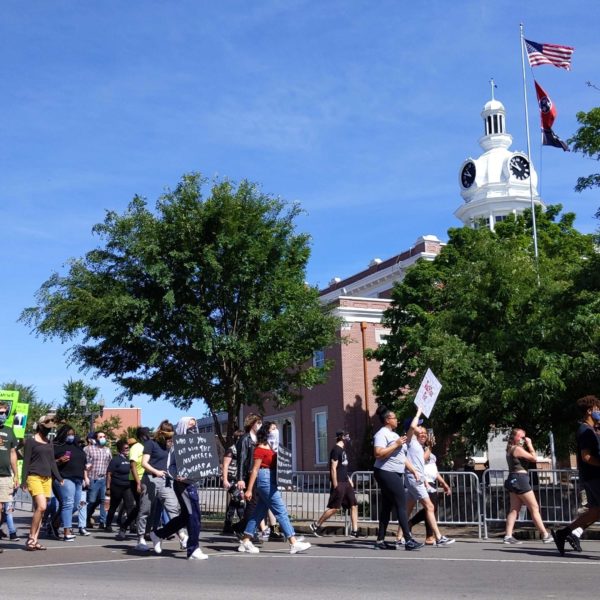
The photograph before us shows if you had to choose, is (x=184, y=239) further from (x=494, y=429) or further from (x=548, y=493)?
(x=548, y=493)

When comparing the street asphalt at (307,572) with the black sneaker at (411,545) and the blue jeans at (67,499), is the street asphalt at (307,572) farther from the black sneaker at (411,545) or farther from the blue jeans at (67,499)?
the blue jeans at (67,499)

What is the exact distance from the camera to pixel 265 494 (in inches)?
442

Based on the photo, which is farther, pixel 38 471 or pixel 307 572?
pixel 38 471

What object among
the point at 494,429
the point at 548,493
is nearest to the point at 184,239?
the point at 494,429

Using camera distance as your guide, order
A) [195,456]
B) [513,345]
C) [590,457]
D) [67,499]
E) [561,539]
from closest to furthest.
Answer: [590,457] < [561,539] < [195,456] < [67,499] < [513,345]

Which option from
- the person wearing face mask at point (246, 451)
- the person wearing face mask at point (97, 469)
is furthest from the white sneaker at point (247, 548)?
the person wearing face mask at point (97, 469)

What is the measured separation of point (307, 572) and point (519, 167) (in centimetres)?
5543

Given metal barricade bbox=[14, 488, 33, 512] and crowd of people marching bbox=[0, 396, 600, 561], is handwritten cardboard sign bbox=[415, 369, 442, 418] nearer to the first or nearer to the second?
crowd of people marching bbox=[0, 396, 600, 561]

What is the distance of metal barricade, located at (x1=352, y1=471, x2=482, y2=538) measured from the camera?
14.5 meters

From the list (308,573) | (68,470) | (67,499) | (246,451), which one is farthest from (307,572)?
(68,470)

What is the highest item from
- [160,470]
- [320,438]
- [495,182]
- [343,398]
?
[495,182]

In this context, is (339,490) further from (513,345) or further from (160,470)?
(513,345)

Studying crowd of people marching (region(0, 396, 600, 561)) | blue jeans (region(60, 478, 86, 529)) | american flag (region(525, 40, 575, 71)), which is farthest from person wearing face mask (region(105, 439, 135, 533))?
american flag (region(525, 40, 575, 71))

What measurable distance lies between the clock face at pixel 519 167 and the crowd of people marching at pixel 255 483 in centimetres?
4938
